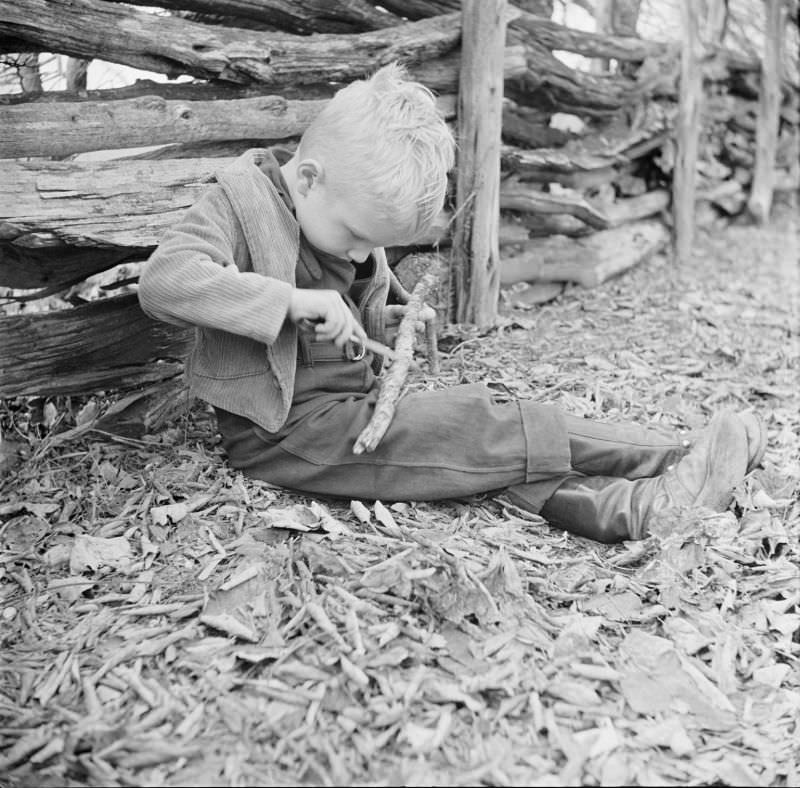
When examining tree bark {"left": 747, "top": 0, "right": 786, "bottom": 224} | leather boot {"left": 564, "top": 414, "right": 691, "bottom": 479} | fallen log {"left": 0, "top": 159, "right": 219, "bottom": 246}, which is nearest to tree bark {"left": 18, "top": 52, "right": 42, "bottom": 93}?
fallen log {"left": 0, "top": 159, "right": 219, "bottom": 246}

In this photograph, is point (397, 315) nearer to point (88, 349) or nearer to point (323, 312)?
point (323, 312)

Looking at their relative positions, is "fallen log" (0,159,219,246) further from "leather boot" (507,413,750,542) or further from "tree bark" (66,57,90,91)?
"leather boot" (507,413,750,542)

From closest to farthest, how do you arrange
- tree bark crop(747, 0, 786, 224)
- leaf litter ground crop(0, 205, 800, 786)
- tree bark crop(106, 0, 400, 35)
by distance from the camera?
leaf litter ground crop(0, 205, 800, 786)
tree bark crop(106, 0, 400, 35)
tree bark crop(747, 0, 786, 224)

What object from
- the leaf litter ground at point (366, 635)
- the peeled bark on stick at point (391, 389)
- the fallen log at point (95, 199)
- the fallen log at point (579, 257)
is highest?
the fallen log at point (95, 199)

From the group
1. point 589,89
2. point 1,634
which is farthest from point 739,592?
point 589,89

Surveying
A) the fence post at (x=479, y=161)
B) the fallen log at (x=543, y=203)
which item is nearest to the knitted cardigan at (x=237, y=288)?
the fence post at (x=479, y=161)

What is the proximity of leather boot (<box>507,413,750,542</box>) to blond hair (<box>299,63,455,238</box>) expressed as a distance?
0.87 m

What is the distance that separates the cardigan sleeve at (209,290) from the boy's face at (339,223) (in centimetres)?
23

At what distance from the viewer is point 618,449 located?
102 inches

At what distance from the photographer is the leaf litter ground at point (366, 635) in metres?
1.66

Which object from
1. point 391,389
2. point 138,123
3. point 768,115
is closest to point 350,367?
point 391,389

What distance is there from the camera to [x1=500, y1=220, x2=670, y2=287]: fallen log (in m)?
4.59

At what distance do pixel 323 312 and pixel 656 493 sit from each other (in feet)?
3.38

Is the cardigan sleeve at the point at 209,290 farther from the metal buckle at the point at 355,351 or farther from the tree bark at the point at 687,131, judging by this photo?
the tree bark at the point at 687,131
